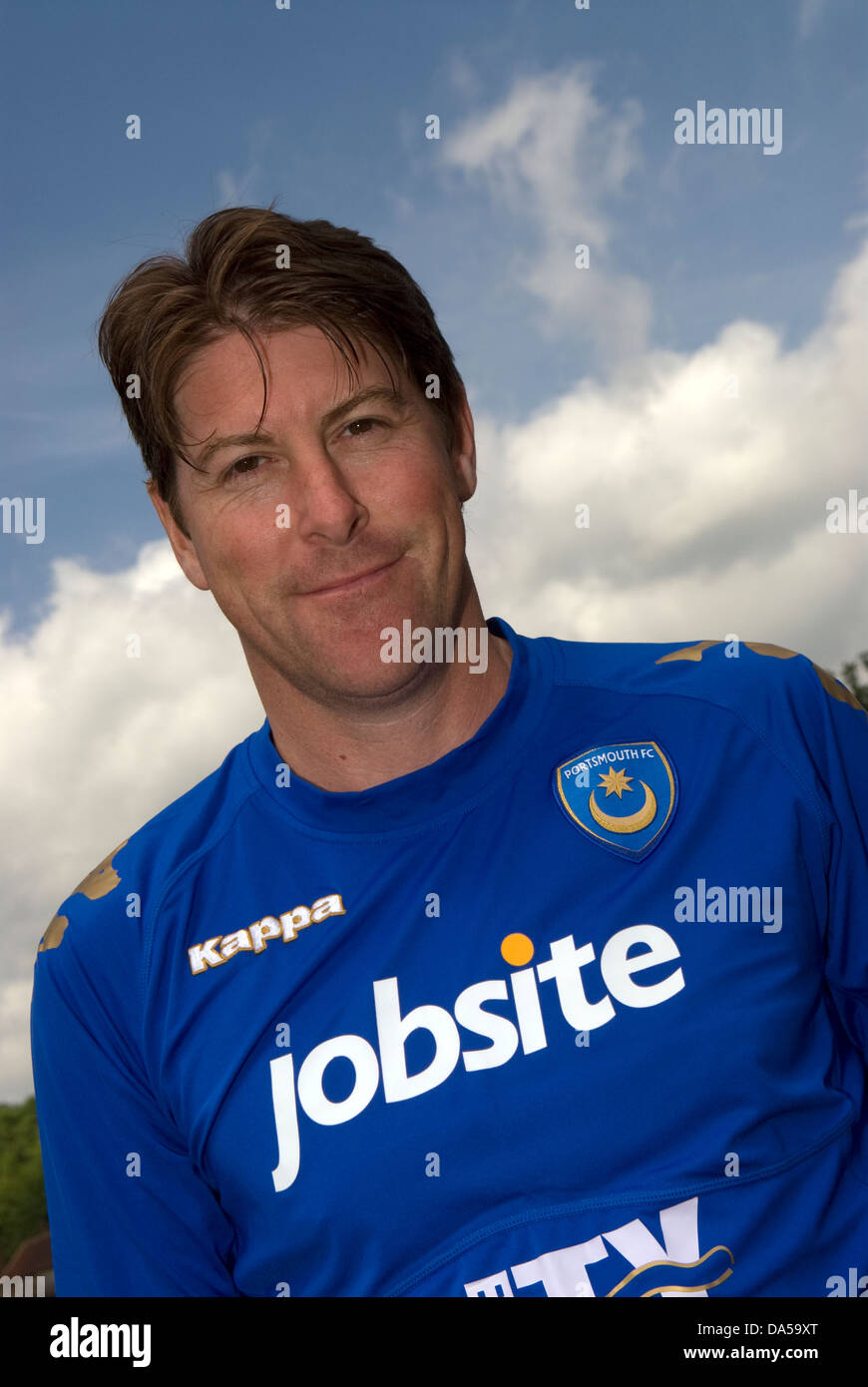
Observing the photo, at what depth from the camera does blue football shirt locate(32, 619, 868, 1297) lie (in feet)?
6.51

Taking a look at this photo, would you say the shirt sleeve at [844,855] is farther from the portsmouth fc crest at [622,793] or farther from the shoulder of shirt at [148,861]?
the shoulder of shirt at [148,861]

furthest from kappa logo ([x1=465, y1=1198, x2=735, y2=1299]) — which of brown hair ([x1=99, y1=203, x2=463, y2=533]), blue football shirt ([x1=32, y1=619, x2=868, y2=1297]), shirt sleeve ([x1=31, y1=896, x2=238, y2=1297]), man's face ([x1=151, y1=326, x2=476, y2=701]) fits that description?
brown hair ([x1=99, y1=203, x2=463, y2=533])

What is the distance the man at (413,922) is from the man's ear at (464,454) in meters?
0.11

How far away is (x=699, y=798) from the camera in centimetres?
222

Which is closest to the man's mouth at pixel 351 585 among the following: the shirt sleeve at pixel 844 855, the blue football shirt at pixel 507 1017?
the blue football shirt at pixel 507 1017

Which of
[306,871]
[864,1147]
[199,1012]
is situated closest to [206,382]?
[306,871]

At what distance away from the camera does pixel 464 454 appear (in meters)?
2.69

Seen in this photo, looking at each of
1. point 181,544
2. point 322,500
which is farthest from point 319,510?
point 181,544

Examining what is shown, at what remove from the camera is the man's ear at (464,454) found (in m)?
2.63

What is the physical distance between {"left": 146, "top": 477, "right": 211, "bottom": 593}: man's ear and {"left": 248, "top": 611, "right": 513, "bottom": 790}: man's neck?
0.39 m

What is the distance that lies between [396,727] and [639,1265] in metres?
1.06

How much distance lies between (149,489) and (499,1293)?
1.88m
